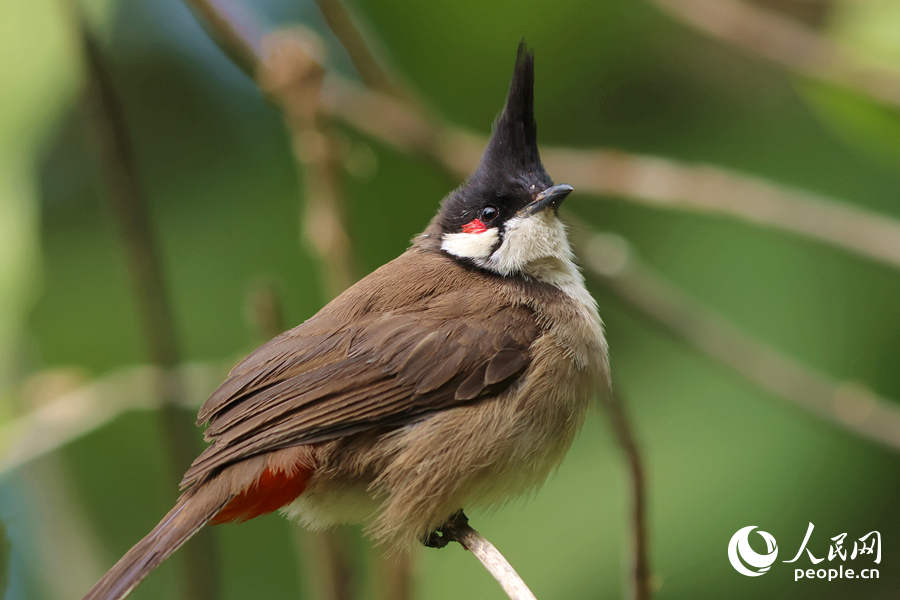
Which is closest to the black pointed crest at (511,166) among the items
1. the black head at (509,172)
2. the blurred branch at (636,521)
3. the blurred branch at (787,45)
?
the black head at (509,172)

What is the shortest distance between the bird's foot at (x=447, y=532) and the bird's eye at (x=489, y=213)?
2.84 feet

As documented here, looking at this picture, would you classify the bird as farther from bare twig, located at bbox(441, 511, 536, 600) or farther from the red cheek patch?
the red cheek patch

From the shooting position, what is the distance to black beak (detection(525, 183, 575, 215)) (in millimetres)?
2432

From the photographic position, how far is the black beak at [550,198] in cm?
243

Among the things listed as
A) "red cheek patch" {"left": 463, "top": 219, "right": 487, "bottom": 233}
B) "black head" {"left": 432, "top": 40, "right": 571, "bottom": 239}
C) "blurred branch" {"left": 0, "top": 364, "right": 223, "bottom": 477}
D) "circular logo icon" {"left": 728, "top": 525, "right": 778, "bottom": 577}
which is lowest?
"blurred branch" {"left": 0, "top": 364, "right": 223, "bottom": 477}

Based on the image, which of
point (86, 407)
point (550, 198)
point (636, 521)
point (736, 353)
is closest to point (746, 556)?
point (736, 353)

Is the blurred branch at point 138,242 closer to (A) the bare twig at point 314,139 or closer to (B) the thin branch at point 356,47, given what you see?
(A) the bare twig at point 314,139

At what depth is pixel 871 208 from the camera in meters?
3.66

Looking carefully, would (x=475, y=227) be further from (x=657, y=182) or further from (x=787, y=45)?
(x=787, y=45)

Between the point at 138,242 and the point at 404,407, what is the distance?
3.20 ft

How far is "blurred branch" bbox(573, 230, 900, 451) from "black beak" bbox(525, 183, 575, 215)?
450mm

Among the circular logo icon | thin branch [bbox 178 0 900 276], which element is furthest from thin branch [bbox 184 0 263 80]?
the circular logo icon

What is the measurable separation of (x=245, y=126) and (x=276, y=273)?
0.87 meters

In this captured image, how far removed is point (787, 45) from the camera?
3.17m
